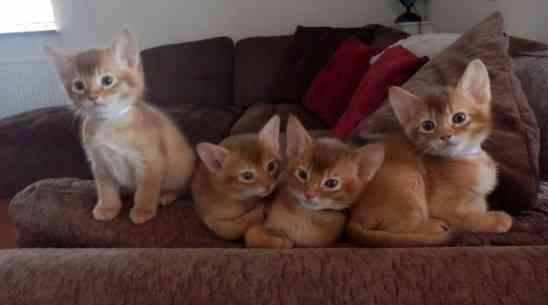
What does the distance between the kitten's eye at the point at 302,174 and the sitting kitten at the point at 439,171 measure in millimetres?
117

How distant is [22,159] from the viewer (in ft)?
7.55

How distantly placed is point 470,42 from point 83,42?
11.2ft

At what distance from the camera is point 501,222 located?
83 cm

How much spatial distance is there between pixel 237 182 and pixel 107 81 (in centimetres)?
42

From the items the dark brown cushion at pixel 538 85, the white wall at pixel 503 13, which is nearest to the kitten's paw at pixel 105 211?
the dark brown cushion at pixel 538 85

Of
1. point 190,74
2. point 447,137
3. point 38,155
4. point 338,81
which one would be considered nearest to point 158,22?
point 190,74

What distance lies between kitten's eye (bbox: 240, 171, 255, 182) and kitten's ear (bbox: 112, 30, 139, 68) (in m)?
0.44

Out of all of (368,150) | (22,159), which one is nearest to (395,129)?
(368,150)

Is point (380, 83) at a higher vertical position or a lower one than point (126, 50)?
lower

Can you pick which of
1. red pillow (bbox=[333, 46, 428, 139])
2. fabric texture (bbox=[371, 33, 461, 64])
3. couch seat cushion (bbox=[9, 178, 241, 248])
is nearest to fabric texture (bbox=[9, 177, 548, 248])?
couch seat cushion (bbox=[9, 178, 241, 248])

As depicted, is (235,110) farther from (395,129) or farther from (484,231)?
(484,231)

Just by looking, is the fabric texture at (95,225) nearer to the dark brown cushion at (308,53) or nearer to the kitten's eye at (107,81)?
the kitten's eye at (107,81)

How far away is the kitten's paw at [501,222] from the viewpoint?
82 cm

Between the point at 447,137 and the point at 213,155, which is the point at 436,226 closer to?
the point at 447,137
